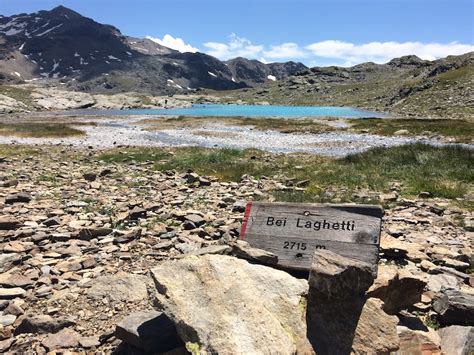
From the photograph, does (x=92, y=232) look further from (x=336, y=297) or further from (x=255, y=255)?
(x=336, y=297)

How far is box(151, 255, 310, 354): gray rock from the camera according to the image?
4616mm

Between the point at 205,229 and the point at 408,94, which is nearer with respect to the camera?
the point at 205,229

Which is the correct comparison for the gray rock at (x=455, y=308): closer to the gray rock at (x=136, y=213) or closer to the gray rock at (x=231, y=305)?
the gray rock at (x=231, y=305)

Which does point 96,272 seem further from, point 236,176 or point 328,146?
point 328,146

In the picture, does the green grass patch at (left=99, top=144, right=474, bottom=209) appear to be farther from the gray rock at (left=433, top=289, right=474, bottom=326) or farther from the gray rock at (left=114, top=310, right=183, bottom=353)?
the gray rock at (left=114, top=310, right=183, bottom=353)

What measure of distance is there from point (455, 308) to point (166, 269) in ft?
16.0

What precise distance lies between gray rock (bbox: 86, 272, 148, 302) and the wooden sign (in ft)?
7.66

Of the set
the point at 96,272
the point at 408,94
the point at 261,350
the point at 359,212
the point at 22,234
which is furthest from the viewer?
the point at 408,94

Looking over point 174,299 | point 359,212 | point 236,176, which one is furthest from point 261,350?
point 236,176

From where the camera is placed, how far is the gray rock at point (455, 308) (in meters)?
6.57

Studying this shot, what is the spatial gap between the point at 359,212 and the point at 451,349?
8.09ft

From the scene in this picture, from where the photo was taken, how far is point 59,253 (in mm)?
9820

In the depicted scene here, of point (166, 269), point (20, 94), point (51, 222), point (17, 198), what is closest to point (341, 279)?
point (166, 269)

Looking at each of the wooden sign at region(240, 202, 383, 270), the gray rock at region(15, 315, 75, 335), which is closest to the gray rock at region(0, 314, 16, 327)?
the gray rock at region(15, 315, 75, 335)
